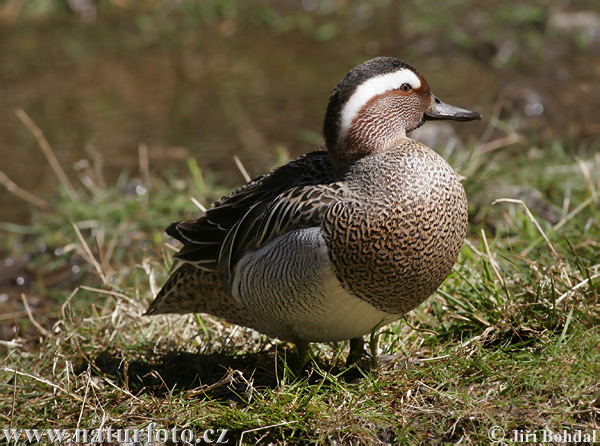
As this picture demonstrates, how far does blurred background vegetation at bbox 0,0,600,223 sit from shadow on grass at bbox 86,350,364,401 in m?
2.31

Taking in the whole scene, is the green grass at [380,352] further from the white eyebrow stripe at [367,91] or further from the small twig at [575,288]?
the white eyebrow stripe at [367,91]

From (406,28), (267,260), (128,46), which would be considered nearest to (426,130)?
(406,28)

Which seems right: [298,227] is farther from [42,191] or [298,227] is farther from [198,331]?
[42,191]

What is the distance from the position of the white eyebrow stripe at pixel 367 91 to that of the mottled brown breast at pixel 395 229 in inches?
8.2

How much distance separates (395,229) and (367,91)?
61cm

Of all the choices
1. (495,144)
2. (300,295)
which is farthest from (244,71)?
(300,295)

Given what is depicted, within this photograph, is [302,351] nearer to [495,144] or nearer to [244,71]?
[495,144]

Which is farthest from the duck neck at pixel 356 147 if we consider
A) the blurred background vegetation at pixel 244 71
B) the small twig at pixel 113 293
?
the blurred background vegetation at pixel 244 71

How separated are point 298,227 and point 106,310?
67.5 inches

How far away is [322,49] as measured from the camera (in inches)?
366

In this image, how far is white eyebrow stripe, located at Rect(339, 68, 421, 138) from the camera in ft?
11.1

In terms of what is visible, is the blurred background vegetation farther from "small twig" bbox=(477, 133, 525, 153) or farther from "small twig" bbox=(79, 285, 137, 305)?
"small twig" bbox=(79, 285, 137, 305)

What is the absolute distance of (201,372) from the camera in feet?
13.1

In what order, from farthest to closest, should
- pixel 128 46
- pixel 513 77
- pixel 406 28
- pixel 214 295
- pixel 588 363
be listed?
pixel 128 46 < pixel 406 28 < pixel 513 77 < pixel 214 295 < pixel 588 363
